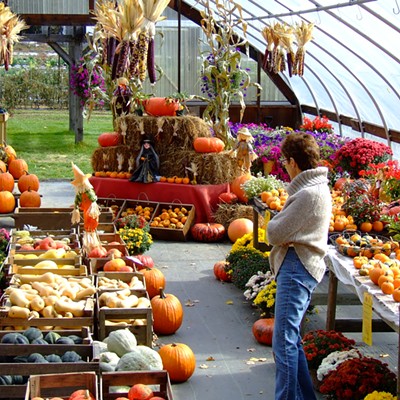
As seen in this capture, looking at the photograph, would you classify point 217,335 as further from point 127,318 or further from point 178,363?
point 127,318

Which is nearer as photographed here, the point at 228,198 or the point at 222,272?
the point at 222,272

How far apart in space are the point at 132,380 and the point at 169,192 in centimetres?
639

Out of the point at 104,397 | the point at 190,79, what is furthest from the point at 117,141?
the point at 104,397

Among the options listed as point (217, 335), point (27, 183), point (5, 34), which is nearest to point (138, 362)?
point (217, 335)

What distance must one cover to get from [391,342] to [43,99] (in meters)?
21.1

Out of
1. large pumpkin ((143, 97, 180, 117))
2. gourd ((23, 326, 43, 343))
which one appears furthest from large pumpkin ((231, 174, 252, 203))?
gourd ((23, 326, 43, 343))

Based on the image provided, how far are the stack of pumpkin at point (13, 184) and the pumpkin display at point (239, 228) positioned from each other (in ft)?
8.49

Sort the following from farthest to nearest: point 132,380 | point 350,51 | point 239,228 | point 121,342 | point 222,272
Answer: point 350,51 → point 239,228 → point 222,272 → point 121,342 → point 132,380

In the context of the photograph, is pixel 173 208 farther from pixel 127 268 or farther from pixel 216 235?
pixel 127 268

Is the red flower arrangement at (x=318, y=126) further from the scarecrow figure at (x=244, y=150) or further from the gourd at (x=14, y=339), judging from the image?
the gourd at (x=14, y=339)

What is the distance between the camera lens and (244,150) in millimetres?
10453

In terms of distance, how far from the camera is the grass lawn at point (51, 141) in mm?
16172

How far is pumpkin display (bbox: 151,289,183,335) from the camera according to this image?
6238 millimetres

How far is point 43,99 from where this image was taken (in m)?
25.7
